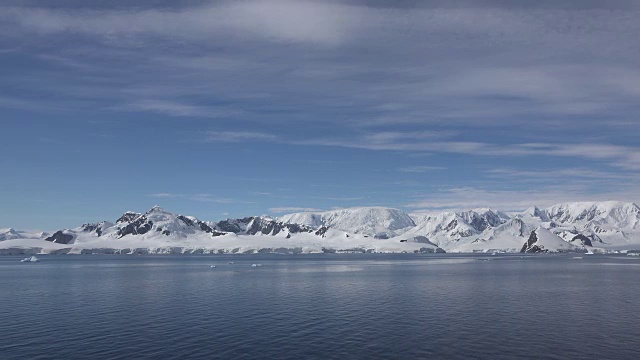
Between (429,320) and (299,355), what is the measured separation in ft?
84.9

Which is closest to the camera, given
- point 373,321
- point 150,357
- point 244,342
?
point 150,357

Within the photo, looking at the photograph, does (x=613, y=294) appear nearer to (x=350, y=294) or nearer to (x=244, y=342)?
(x=350, y=294)

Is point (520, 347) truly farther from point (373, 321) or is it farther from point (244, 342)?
point (244, 342)

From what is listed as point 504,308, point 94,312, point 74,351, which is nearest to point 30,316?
point 94,312

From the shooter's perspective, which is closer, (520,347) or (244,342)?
(520,347)

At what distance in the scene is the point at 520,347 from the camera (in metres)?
51.1

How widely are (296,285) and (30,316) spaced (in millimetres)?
62312

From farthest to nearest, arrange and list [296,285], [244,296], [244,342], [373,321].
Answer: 1. [296,285]
2. [244,296]
3. [373,321]
4. [244,342]

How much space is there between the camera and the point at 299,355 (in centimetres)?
4838

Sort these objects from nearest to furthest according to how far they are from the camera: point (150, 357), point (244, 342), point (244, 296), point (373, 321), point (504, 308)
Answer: point (150, 357) → point (244, 342) → point (373, 321) → point (504, 308) → point (244, 296)

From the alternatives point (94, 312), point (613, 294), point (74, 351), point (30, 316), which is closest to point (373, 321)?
point (74, 351)

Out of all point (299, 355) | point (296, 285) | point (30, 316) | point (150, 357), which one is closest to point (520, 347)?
point (299, 355)

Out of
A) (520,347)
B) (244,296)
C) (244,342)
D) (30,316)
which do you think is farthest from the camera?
(244,296)

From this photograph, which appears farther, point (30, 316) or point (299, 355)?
point (30, 316)
